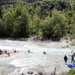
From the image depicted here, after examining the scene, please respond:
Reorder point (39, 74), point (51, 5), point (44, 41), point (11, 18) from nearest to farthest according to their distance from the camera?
point (39, 74) < point (44, 41) < point (11, 18) < point (51, 5)

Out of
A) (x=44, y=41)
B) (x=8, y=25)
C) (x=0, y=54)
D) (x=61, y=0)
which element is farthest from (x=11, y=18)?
(x=61, y=0)

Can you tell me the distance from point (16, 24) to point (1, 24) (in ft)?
21.0

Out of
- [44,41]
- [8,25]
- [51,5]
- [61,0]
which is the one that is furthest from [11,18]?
[61,0]

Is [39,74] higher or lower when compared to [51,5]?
lower

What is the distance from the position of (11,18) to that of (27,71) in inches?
1353

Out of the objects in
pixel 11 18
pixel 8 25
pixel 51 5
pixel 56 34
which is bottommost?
pixel 56 34

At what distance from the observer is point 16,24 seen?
42812mm

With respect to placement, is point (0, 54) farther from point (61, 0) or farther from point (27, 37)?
Result: point (61, 0)

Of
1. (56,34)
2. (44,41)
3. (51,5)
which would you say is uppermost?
(51,5)

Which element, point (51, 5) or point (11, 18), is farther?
point (51, 5)

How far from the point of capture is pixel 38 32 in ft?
141

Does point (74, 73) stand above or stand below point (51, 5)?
below

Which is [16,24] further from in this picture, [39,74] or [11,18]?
[39,74]

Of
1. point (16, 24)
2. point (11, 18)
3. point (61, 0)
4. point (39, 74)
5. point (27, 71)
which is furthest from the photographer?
point (61, 0)
